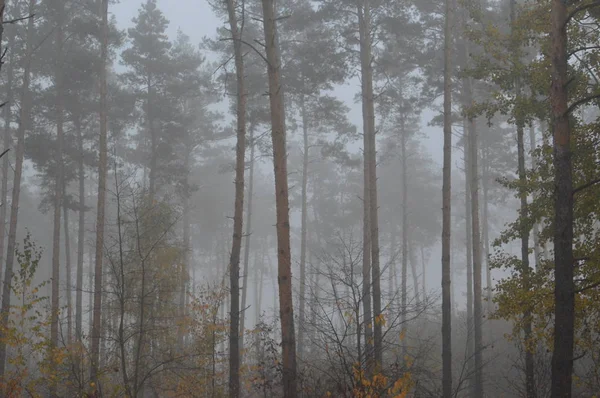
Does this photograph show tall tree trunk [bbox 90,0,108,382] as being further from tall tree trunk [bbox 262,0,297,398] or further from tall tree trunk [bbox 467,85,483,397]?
tall tree trunk [bbox 467,85,483,397]

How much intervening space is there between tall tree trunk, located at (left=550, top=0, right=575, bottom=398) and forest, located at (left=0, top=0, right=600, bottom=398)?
3 centimetres

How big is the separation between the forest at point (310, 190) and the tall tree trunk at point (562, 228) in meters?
0.03

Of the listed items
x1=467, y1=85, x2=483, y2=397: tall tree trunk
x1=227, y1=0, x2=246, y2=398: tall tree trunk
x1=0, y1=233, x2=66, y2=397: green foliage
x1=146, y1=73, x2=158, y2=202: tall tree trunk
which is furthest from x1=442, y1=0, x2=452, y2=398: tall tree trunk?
x1=146, y1=73, x2=158, y2=202: tall tree trunk

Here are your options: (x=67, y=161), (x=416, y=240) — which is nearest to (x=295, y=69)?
(x=67, y=161)

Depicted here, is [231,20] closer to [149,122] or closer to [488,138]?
[149,122]

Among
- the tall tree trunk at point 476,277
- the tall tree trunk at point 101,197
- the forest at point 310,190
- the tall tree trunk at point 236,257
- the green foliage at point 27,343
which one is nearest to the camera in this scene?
the forest at point 310,190

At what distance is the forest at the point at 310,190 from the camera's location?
29.5 feet

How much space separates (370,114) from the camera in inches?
622

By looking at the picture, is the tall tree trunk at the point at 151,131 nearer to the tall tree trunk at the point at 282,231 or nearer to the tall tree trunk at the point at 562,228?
the tall tree trunk at the point at 282,231

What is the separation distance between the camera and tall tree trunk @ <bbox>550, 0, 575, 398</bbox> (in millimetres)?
6703

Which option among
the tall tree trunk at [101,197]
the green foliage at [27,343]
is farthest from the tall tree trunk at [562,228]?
the tall tree trunk at [101,197]

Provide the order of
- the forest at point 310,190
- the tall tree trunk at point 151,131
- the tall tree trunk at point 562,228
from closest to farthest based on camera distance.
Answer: the tall tree trunk at point 562,228
the forest at point 310,190
the tall tree trunk at point 151,131

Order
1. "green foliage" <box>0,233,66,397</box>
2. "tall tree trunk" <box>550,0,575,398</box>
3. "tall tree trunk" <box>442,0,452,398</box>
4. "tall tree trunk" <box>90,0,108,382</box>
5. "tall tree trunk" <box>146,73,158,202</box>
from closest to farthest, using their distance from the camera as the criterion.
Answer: "tall tree trunk" <box>550,0,575,398</box> < "green foliage" <box>0,233,66,397</box> < "tall tree trunk" <box>442,0,452,398</box> < "tall tree trunk" <box>90,0,108,382</box> < "tall tree trunk" <box>146,73,158,202</box>

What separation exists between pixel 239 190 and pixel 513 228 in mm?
6135
